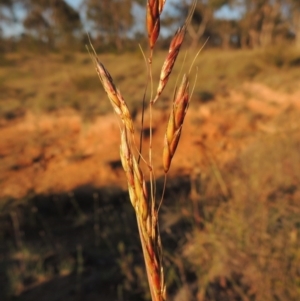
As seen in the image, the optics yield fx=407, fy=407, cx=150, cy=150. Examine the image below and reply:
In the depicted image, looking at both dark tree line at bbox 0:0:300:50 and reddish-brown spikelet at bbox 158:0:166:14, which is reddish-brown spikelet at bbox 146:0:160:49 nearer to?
reddish-brown spikelet at bbox 158:0:166:14

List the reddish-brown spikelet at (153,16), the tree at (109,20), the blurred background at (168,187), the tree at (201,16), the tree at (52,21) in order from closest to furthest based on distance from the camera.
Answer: the reddish-brown spikelet at (153,16) → the blurred background at (168,187) → the tree at (201,16) → the tree at (52,21) → the tree at (109,20)

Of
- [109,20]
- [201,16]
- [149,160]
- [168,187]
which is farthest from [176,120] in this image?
[109,20]

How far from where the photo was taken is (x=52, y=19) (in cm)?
2044

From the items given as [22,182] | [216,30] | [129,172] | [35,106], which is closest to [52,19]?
[216,30]

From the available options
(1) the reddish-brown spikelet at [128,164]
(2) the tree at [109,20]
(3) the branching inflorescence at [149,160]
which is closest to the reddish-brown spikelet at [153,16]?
(3) the branching inflorescence at [149,160]

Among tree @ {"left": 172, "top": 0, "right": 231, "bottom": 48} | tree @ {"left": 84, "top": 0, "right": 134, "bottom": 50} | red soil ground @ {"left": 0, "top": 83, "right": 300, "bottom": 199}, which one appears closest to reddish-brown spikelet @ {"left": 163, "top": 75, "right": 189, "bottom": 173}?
red soil ground @ {"left": 0, "top": 83, "right": 300, "bottom": 199}

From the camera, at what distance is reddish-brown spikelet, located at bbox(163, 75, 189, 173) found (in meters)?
0.49

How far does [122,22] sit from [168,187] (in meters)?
18.6

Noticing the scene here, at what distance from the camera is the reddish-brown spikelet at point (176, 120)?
49 cm

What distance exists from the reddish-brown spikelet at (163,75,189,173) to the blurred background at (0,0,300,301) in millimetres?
41

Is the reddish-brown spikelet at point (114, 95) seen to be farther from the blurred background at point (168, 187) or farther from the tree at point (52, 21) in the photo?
the tree at point (52, 21)

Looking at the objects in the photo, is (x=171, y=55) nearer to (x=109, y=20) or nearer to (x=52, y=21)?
(x=52, y=21)

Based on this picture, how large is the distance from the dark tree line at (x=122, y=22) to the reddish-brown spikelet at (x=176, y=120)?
1773cm

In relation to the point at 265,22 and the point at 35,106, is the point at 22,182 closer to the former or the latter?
the point at 35,106
